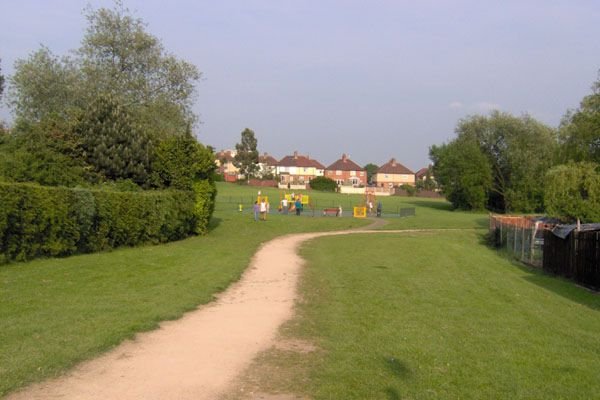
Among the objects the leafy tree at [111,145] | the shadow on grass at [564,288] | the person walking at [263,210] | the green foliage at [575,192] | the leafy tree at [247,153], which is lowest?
the shadow on grass at [564,288]

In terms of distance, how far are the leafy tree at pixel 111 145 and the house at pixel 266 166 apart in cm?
9869

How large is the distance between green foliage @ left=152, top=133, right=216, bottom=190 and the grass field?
25.1ft

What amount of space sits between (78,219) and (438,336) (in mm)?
12478

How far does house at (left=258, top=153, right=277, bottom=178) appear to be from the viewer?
132 m

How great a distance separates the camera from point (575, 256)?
20203mm

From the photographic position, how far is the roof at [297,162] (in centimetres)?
15450

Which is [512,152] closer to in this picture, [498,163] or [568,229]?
[498,163]

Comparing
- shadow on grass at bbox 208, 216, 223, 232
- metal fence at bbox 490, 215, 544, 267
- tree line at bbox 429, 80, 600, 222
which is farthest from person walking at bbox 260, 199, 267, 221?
tree line at bbox 429, 80, 600, 222

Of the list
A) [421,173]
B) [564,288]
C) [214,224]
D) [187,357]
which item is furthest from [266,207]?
[421,173]

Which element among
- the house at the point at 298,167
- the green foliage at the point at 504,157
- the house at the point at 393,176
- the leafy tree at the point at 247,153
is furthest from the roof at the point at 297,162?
the green foliage at the point at 504,157

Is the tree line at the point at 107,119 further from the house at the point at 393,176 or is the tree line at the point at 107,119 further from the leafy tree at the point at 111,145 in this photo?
the house at the point at 393,176

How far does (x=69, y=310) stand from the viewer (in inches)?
387

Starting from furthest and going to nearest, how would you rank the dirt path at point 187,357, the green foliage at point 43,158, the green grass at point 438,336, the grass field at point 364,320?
the green foliage at point 43,158 → the grass field at point 364,320 → the green grass at point 438,336 → the dirt path at point 187,357

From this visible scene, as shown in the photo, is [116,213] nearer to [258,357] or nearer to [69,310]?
[69,310]
